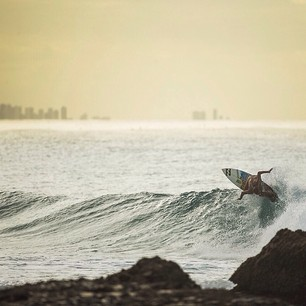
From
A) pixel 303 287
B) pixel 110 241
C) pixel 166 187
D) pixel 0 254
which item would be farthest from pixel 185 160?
pixel 303 287

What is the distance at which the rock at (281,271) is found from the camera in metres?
14.7

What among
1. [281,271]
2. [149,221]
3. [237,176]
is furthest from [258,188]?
[281,271]

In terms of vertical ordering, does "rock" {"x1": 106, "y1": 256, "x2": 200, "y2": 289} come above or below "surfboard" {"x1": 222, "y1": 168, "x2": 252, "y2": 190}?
above

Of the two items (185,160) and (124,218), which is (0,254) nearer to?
(124,218)

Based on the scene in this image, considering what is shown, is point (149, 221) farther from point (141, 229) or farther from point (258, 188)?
point (258, 188)

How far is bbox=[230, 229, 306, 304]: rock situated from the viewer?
14.7m

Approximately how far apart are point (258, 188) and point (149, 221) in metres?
4.34

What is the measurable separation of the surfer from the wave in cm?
30

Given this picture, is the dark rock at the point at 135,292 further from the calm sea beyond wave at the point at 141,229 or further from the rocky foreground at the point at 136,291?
the calm sea beyond wave at the point at 141,229

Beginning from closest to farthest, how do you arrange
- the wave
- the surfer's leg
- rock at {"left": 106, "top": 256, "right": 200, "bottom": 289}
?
rock at {"left": 106, "top": 256, "right": 200, "bottom": 289}, the wave, the surfer's leg

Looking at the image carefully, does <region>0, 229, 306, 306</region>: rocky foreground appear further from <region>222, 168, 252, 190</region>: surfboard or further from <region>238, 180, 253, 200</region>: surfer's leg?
<region>222, 168, 252, 190</region>: surfboard

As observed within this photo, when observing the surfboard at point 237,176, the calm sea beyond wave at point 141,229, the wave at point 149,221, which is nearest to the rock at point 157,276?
the calm sea beyond wave at point 141,229

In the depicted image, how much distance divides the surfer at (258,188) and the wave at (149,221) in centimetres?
30

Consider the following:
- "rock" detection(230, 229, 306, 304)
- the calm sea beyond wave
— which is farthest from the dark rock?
the calm sea beyond wave
